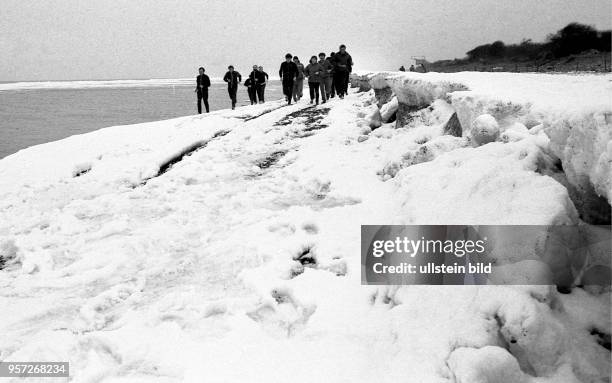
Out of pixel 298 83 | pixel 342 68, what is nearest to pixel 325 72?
pixel 342 68

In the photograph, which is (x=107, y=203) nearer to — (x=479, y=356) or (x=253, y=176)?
(x=253, y=176)

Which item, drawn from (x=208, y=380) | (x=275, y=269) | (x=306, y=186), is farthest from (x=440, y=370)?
(x=306, y=186)

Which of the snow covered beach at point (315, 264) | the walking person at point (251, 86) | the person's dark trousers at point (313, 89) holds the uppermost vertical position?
the walking person at point (251, 86)

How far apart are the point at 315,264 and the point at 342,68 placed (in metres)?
10.9

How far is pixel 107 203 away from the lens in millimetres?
6148

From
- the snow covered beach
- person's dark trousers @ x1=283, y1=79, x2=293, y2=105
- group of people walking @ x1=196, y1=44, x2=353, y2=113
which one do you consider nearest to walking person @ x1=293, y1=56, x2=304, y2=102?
group of people walking @ x1=196, y1=44, x2=353, y2=113

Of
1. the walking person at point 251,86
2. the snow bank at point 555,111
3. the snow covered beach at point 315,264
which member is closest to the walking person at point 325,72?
the walking person at point 251,86

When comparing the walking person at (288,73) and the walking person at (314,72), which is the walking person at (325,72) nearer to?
Result: the walking person at (314,72)

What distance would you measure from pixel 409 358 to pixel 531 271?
0.94 metres

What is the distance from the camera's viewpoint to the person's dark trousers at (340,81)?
45.9ft

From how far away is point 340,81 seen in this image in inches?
559

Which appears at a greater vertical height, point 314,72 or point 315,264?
point 314,72

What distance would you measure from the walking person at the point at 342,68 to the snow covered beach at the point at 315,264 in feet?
21.9

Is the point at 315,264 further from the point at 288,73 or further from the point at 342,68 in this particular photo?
the point at 342,68
